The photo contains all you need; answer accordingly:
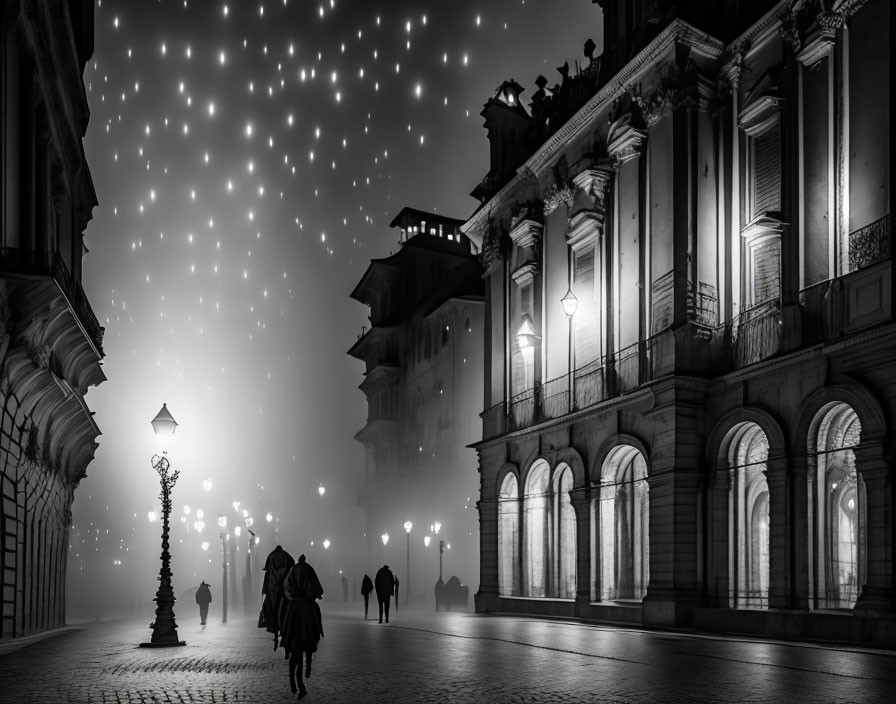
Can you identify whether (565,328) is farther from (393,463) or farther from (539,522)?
(393,463)

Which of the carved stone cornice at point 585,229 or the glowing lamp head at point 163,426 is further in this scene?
the carved stone cornice at point 585,229

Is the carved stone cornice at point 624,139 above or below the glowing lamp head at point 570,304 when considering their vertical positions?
above

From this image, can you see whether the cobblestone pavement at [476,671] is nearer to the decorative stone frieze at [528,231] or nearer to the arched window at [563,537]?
the arched window at [563,537]

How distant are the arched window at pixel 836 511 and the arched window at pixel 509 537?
14.1 metres

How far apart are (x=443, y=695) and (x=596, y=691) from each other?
1.77m

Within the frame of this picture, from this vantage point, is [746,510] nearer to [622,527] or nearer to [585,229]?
[622,527]

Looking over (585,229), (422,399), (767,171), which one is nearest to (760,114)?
(767,171)

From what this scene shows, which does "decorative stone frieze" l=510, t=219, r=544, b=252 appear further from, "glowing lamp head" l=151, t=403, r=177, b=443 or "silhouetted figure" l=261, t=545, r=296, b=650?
"silhouetted figure" l=261, t=545, r=296, b=650

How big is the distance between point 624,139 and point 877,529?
13339mm

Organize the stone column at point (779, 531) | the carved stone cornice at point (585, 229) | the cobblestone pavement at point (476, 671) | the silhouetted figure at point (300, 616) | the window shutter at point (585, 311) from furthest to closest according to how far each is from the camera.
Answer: the window shutter at point (585, 311) < the carved stone cornice at point (585, 229) < the stone column at point (779, 531) < the silhouetted figure at point (300, 616) < the cobblestone pavement at point (476, 671)

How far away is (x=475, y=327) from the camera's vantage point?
52.7m

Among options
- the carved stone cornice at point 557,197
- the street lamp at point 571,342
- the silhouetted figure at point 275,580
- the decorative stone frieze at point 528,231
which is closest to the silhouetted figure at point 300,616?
the silhouetted figure at point 275,580

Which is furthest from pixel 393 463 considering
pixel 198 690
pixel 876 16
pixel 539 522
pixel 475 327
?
pixel 198 690

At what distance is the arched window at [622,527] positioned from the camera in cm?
2869
